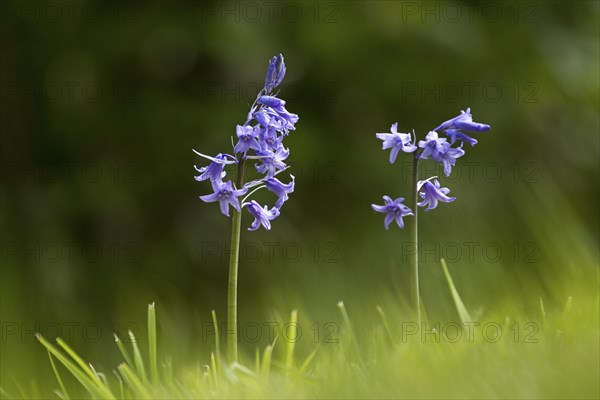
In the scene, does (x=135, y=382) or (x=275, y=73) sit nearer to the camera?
(x=135, y=382)

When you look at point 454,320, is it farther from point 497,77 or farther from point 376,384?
point 497,77

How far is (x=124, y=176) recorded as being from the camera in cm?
480

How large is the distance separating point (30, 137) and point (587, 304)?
13.1 feet

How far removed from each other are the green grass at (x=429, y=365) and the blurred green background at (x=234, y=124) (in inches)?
92.1

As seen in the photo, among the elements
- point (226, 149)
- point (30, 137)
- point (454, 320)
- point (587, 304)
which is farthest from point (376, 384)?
point (30, 137)

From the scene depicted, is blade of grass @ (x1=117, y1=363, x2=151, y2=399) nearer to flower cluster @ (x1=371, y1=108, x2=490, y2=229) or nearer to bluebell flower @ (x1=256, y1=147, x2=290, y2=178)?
bluebell flower @ (x1=256, y1=147, x2=290, y2=178)

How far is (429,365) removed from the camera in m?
1.48

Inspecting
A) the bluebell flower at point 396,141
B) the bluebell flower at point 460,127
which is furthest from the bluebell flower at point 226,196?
the bluebell flower at point 460,127

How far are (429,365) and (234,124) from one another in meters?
3.33

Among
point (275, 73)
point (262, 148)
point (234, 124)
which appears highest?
point (234, 124)

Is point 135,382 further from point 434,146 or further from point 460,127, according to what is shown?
point 460,127

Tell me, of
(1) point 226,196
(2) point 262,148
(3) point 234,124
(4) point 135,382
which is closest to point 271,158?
(2) point 262,148

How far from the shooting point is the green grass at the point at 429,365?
4.32 ft

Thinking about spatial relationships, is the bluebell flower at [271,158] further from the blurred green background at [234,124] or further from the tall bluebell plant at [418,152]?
the blurred green background at [234,124]
